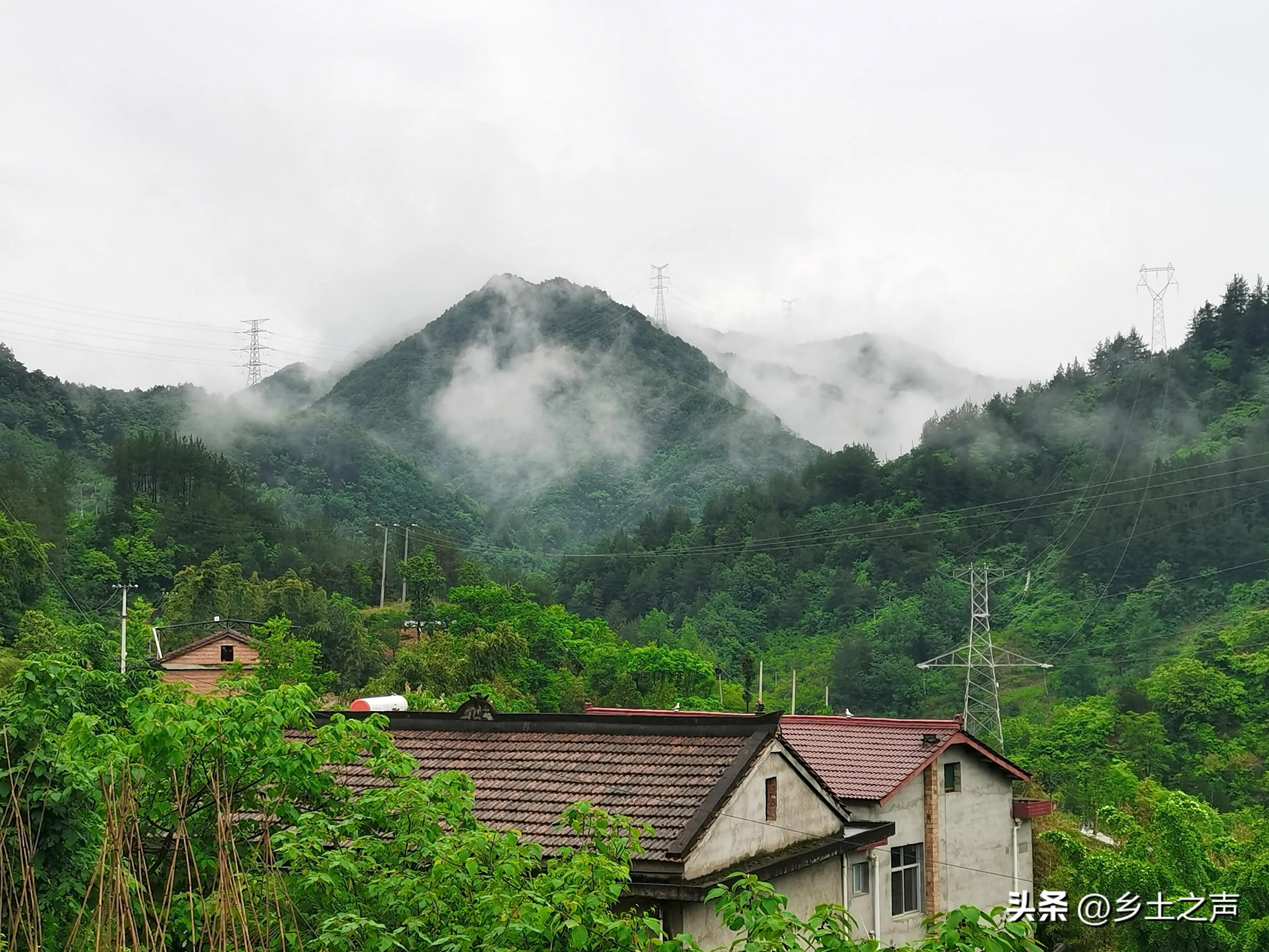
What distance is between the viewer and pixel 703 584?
79125 mm

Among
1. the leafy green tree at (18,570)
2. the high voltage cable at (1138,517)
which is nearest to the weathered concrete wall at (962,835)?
the leafy green tree at (18,570)

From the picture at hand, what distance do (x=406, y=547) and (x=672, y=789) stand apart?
6114cm

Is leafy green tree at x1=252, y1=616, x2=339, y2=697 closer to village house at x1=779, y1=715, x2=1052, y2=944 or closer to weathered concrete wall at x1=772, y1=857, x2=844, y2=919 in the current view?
village house at x1=779, y1=715, x2=1052, y2=944

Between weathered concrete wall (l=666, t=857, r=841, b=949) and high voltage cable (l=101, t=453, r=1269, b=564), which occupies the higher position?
high voltage cable (l=101, t=453, r=1269, b=564)

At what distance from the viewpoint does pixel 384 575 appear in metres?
63.5

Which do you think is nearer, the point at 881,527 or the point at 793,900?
the point at 793,900

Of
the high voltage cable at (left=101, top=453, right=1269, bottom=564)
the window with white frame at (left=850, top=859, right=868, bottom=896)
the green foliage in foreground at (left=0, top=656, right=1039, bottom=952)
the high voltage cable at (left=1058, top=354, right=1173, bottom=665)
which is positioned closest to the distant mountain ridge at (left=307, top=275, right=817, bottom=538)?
the high voltage cable at (left=101, top=453, right=1269, bottom=564)

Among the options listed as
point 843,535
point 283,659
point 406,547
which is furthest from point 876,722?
point 843,535

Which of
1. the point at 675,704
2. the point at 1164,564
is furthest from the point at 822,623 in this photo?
the point at 675,704

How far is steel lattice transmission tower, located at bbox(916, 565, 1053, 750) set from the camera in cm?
4272

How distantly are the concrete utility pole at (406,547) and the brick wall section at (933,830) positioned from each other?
48388mm

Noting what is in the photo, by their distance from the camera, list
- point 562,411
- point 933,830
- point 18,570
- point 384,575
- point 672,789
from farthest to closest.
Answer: point 562,411
point 384,575
point 18,570
point 933,830
point 672,789

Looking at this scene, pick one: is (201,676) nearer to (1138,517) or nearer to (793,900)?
(793,900)

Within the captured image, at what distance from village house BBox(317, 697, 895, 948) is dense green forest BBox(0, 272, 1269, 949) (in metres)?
5.84
